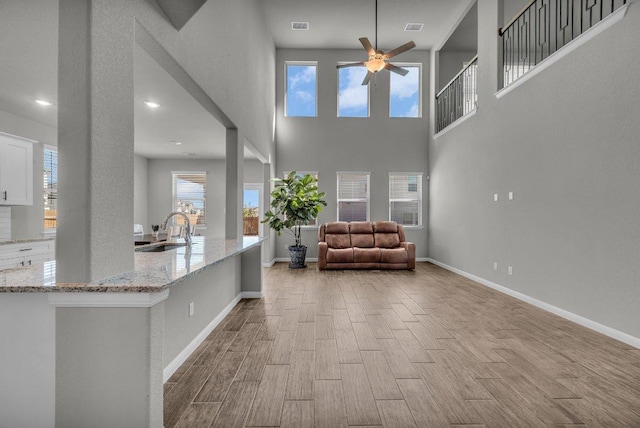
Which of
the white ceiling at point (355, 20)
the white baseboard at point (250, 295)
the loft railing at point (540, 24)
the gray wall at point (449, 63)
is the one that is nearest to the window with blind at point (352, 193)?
the gray wall at point (449, 63)

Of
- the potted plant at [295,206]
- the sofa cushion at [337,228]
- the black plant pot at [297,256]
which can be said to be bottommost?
the black plant pot at [297,256]

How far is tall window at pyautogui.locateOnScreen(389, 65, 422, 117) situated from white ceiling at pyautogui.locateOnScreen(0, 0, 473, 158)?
78 centimetres

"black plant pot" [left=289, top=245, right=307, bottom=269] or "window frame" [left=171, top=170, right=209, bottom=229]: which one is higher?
"window frame" [left=171, top=170, right=209, bottom=229]

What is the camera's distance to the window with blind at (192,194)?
945 cm

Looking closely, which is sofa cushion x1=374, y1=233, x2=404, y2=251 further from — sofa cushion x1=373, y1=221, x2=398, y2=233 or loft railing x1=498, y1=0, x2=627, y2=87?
loft railing x1=498, y1=0, x2=627, y2=87

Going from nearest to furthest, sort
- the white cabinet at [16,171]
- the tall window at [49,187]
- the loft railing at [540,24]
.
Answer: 1. the loft railing at [540,24]
2. the white cabinet at [16,171]
3. the tall window at [49,187]

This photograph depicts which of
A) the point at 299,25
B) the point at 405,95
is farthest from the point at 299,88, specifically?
the point at 405,95

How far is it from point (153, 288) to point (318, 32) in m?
7.64

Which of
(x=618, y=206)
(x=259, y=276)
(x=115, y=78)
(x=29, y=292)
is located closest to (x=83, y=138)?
(x=115, y=78)

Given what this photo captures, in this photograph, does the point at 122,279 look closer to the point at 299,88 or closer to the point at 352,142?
the point at 352,142

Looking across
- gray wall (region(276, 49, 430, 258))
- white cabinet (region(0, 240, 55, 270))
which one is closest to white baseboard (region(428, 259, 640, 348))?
gray wall (region(276, 49, 430, 258))

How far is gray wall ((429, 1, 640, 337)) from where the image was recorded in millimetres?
3098

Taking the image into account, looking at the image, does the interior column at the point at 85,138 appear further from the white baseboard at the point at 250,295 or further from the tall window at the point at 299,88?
the tall window at the point at 299,88

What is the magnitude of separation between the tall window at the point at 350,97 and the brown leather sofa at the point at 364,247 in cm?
299
